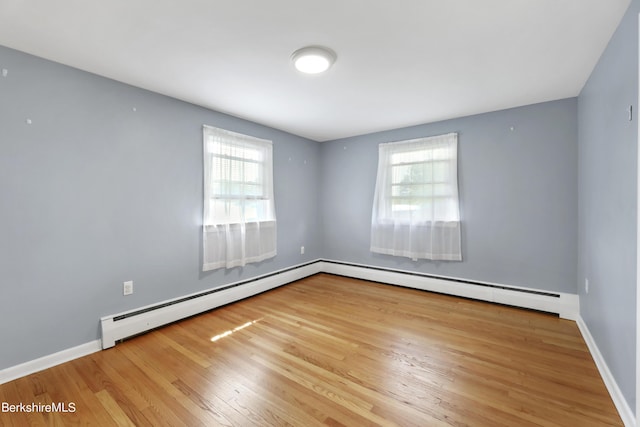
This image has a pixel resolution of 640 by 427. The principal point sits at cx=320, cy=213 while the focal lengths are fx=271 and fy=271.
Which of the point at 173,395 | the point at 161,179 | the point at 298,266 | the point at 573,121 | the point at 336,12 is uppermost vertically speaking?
the point at 336,12

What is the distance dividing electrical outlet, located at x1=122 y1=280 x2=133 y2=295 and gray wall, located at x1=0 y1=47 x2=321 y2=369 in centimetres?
4

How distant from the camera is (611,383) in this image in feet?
5.81

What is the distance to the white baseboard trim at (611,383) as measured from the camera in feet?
4.89

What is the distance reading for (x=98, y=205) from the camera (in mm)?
2412

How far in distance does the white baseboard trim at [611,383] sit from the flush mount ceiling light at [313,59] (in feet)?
9.43

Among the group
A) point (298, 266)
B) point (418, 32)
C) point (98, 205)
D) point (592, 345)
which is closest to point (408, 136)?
point (418, 32)

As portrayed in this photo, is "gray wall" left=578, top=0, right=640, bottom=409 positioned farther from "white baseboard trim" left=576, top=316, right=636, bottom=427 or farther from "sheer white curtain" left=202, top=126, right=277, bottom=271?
"sheer white curtain" left=202, top=126, right=277, bottom=271

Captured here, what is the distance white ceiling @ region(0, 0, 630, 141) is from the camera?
5.38ft

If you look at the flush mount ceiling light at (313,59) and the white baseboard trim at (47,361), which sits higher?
the flush mount ceiling light at (313,59)

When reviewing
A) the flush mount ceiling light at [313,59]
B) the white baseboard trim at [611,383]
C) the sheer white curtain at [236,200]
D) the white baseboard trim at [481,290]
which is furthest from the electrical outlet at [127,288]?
the white baseboard trim at [611,383]

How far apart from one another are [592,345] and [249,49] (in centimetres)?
368

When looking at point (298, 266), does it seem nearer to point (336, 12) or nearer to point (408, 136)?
point (408, 136)

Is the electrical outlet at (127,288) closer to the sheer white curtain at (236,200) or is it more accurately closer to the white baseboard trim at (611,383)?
the sheer white curtain at (236,200)

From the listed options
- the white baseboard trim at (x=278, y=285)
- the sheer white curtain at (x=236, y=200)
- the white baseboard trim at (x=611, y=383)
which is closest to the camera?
the white baseboard trim at (x=611, y=383)
